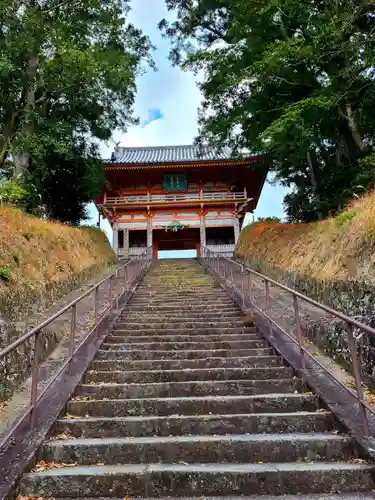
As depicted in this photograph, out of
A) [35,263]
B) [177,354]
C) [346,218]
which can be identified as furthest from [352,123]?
[35,263]

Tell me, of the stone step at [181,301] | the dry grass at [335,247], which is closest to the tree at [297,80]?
the dry grass at [335,247]

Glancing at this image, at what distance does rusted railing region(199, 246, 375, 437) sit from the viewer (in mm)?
3002

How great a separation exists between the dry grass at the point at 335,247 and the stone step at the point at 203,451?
3.10 metres

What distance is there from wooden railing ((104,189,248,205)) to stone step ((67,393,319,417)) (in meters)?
18.1

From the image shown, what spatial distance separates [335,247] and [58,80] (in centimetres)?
1099

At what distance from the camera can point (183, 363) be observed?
15.3 feet

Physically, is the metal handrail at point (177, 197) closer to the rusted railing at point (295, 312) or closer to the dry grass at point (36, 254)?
the dry grass at point (36, 254)

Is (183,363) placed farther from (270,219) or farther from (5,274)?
(270,219)

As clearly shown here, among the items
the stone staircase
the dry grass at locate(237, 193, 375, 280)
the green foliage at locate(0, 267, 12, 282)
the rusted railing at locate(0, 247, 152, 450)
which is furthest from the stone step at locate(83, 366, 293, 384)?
the green foliage at locate(0, 267, 12, 282)

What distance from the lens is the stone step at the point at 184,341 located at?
537cm

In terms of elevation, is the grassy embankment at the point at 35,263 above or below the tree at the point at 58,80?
below

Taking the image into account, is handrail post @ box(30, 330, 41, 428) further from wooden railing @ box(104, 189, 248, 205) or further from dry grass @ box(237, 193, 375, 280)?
wooden railing @ box(104, 189, 248, 205)

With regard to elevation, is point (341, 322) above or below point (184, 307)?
above

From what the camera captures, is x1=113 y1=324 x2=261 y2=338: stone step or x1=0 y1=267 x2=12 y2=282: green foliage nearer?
x1=113 y1=324 x2=261 y2=338: stone step
